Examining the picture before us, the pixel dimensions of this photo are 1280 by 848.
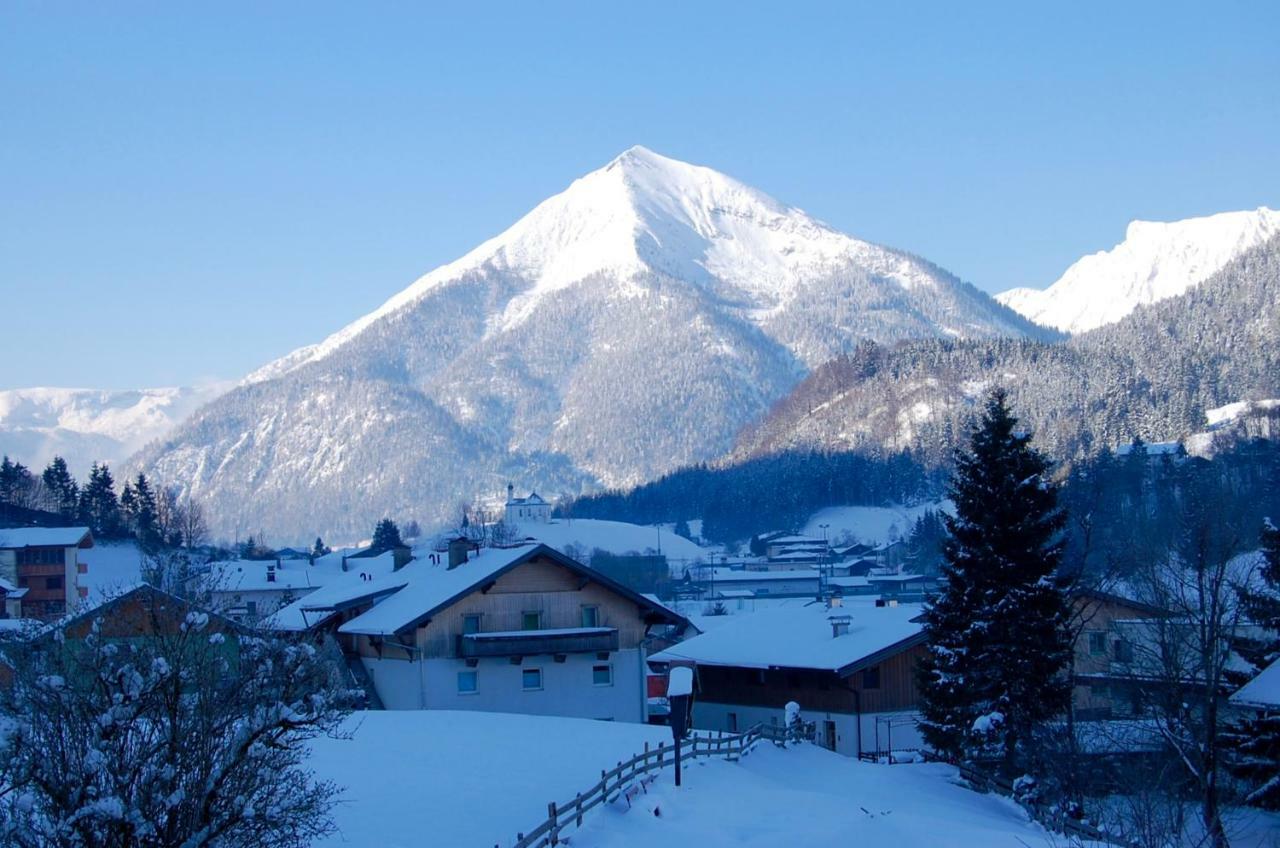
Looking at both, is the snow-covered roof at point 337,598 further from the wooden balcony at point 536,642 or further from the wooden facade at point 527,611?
the wooden balcony at point 536,642

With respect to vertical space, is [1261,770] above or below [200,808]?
below

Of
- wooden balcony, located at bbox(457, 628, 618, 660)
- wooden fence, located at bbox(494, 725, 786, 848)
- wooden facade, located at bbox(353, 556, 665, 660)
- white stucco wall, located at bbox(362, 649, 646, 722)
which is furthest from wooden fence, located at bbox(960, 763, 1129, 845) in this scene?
wooden facade, located at bbox(353, 556, 665, 660)

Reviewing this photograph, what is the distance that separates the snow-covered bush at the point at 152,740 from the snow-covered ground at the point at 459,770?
5111mm

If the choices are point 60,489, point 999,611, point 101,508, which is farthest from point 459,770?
point 60,489

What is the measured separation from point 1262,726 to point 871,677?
51.6ft

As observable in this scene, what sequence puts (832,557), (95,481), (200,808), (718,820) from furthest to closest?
(832,557), (95,481), (718,820), (200,808)

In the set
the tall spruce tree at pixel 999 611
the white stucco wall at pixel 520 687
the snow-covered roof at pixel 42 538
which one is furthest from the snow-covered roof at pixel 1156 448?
the tall spruce tree at pixel 999 611

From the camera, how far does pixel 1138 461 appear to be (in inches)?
5930

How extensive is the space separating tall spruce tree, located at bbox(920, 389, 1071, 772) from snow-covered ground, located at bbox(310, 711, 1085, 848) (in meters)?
1.56

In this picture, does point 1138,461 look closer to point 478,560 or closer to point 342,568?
point 342,568

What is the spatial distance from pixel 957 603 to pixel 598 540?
527 feet

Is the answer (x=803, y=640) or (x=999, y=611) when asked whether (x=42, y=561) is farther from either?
(x=999, y=611)

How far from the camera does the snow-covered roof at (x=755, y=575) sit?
162875 millimetres

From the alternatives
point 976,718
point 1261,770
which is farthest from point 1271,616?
point 976,718
